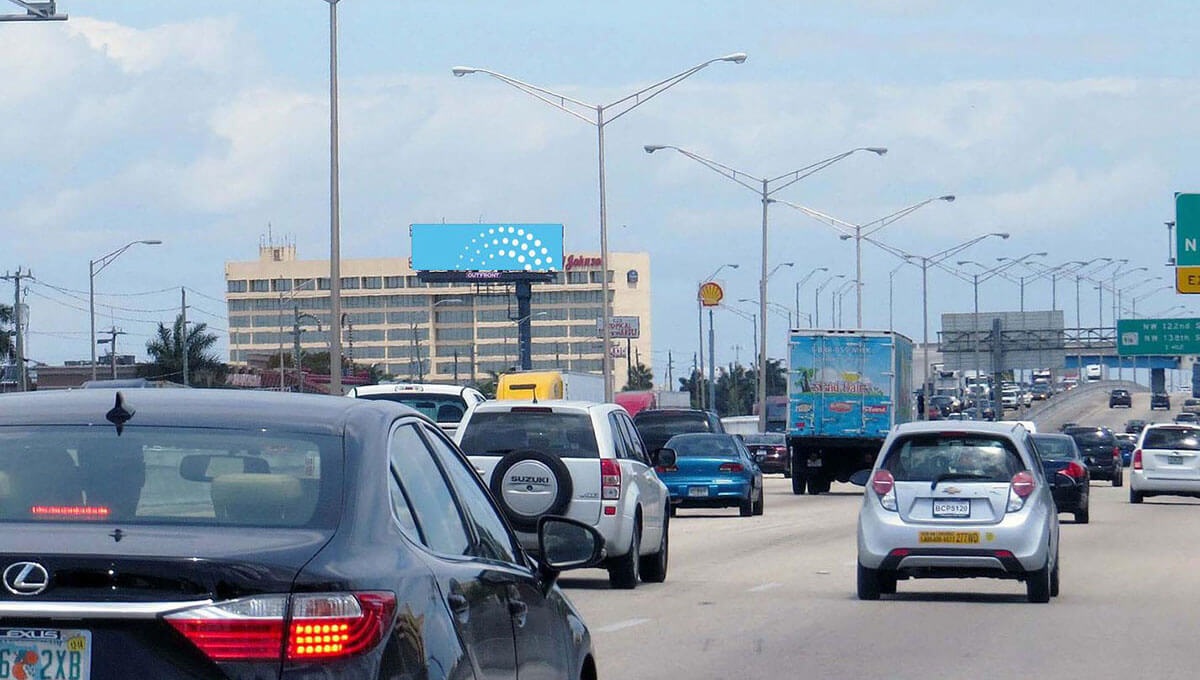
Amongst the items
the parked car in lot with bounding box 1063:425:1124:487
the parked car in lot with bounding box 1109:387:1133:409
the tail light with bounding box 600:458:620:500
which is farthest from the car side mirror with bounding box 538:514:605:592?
the parked car in lot with bounding box 1109:387:1133:409

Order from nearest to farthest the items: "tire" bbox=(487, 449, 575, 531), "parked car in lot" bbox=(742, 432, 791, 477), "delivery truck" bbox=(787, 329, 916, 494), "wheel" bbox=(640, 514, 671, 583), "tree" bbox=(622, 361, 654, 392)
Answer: "tire" bbox=(487, 449, 575, 531) < "wheel" bbox=(640, 514, 671, 583) < "delivery truck" bbox=(787, 329, 916, 494) < "parked car in lot" bbox=(742, 432, 791, 477) < "tree" bbox=(622, 361, 654, 392)

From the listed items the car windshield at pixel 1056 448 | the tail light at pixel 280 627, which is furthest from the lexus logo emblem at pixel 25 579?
the car windshield at pixel 1056 448

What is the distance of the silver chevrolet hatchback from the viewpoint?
17047mm

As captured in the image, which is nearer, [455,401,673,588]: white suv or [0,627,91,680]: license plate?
[0,627,91,680]: license plate

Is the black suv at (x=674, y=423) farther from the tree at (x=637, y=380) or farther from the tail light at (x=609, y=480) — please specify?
the tree at (x=637, y=380)

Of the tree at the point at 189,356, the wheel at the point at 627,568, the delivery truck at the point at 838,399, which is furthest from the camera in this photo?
the tree at the point at 189,356

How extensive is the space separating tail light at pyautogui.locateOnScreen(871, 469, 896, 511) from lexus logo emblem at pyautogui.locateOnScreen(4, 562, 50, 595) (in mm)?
13446

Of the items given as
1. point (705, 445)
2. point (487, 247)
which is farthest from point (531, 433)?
point (487, 247)

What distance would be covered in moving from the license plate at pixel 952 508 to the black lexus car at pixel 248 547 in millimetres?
11156

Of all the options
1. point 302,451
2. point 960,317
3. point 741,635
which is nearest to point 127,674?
point 302,451

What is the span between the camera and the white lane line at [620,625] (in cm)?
1483

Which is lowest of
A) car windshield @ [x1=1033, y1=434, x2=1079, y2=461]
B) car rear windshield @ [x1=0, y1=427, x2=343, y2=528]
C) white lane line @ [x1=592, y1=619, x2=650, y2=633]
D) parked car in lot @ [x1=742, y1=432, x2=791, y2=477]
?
parked car in lot @ [x1=742, y1=432, x2=791, y2=477]

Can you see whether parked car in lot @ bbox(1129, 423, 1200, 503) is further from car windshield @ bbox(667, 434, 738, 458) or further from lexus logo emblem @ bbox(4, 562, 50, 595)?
lexus logo emblem @ bbox(4, 562, 50, 595)

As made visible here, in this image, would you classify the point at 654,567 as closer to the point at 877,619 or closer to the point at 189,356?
the point at 877,619
